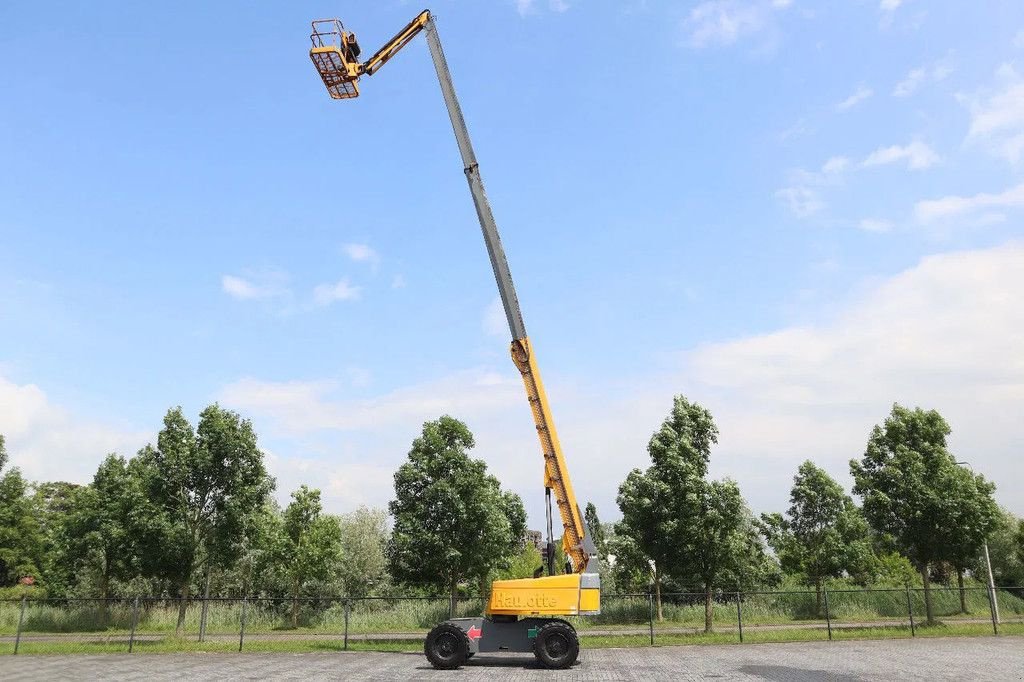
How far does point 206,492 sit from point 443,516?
10.5m

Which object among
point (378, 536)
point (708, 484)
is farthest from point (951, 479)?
point (378, 536)

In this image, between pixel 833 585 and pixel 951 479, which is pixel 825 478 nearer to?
pixel 833 585

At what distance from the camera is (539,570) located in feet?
64.4

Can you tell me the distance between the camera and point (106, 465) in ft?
140

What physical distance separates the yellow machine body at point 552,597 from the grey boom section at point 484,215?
24.0 feet

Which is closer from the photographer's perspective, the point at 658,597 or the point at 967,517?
the point at 967,517

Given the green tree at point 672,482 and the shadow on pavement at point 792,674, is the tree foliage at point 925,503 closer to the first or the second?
the green tree at point 672,482

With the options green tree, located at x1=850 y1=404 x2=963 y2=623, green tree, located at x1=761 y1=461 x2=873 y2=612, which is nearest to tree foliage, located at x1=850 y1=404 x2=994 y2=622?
Result: green tree, located at x1=850 y1=404 x2=963 y2=623

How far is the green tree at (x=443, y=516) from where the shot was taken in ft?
102

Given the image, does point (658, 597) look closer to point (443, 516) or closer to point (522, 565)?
point (522, 565)

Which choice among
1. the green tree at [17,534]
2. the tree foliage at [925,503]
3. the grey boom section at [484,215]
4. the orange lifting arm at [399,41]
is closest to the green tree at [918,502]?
the tree foliage at [925,503]

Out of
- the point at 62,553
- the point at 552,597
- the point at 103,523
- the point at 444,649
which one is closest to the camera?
the point at 552,597

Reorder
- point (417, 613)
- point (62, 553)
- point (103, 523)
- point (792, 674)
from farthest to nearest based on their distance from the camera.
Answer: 1. point (62, 553)
2. point (103, 523)
3. point (417, 613)
4. point (792, 674)

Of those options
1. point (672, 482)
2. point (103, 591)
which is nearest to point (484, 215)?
point (672, 482)
